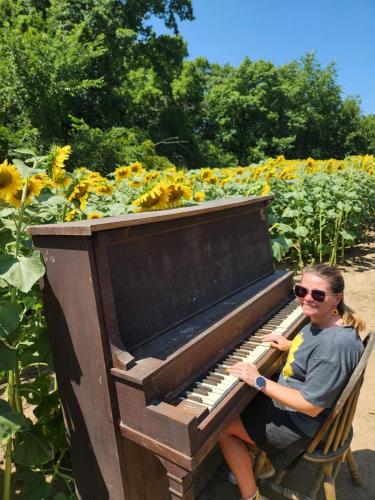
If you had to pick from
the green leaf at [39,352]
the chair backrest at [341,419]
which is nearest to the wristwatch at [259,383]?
the chair backrest at [341,419]

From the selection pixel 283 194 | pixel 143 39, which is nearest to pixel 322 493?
pixel 283 194

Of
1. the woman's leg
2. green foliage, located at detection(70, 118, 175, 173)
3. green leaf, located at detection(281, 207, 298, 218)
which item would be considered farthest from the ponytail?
green foliage, located at detection(70, 118, 175, 173)

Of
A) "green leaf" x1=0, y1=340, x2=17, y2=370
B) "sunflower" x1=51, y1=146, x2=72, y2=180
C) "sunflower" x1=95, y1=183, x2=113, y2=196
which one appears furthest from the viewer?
"sunflower" x1=95, y1=183, x2=113, y2=196

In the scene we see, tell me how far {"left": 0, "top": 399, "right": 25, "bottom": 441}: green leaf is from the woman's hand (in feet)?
4.50

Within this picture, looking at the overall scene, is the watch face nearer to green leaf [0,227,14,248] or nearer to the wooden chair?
the wooden chair

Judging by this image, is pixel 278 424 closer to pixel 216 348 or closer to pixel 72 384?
pixel 216 348

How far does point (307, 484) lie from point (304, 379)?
1.02m

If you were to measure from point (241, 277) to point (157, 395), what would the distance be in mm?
1426

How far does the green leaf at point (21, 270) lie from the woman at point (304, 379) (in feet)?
3.48

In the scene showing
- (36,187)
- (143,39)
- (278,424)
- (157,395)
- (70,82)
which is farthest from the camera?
(143,39)

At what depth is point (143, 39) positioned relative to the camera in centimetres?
2488

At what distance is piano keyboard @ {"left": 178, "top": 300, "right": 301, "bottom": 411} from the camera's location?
170cm

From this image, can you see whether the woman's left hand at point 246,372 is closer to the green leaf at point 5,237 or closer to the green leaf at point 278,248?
the green leaf at point 5,237

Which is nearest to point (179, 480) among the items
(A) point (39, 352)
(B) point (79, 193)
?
(A) point (39, 352)
